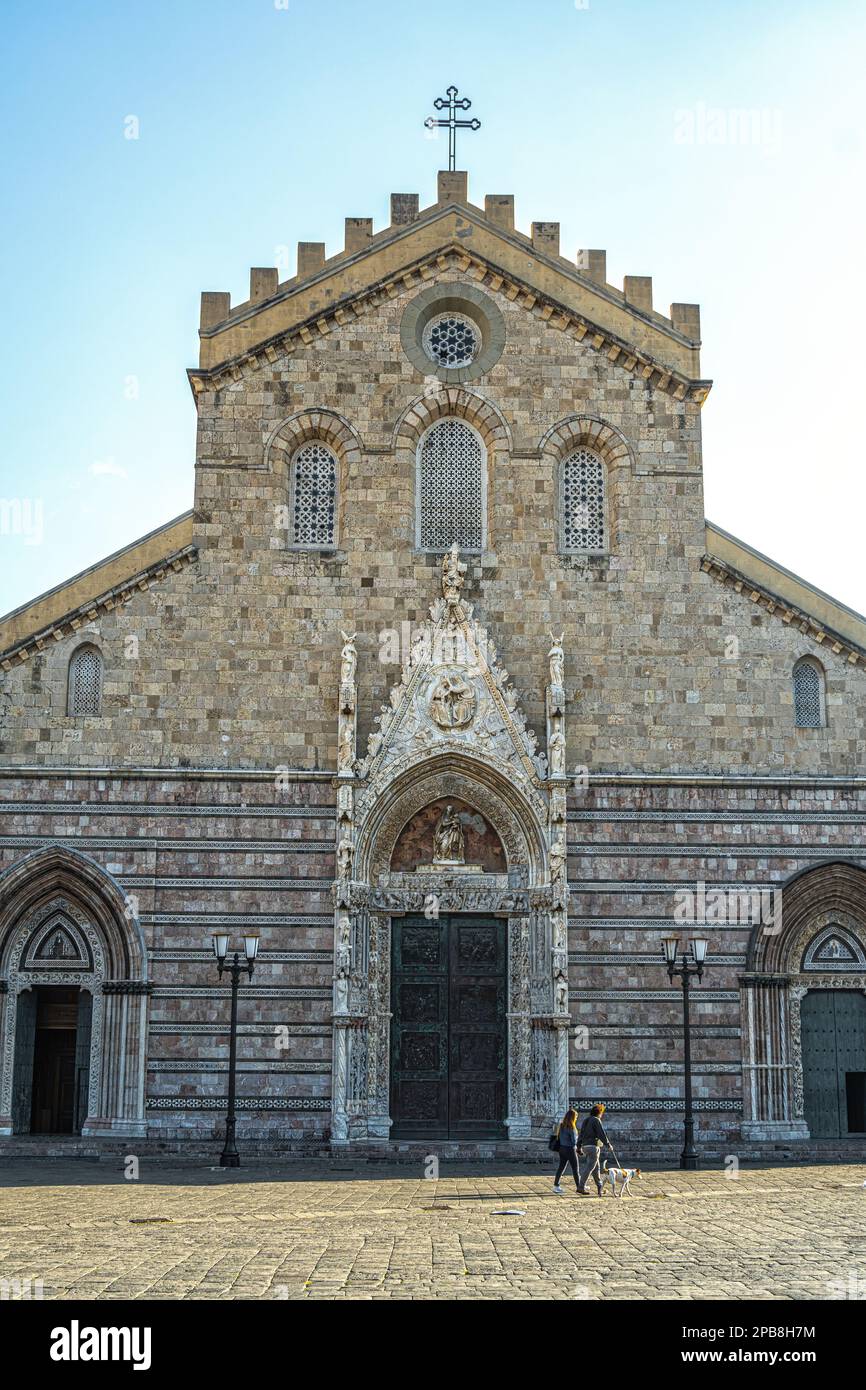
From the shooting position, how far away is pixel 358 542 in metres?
30.8

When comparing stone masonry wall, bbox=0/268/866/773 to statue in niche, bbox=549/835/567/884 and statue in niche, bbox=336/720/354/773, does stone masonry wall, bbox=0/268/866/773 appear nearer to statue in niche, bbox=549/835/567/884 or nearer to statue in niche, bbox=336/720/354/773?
statue in niche, bbox=336/720/354/773

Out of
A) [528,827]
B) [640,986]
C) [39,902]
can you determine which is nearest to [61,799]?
[39,902]

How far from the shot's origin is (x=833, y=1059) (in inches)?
1164

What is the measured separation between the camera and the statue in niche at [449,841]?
30.2m

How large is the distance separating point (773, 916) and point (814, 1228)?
1210 centimetres

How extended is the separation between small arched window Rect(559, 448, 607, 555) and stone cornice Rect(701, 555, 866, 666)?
2.32 meters

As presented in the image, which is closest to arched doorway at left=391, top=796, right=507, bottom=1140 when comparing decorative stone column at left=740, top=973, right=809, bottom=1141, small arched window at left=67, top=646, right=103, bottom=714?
decorative stone column at left=740, top=973, right=809, bottom=1141

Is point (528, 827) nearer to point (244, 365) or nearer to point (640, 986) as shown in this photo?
point (640, 986)

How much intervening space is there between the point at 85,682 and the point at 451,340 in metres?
10.4

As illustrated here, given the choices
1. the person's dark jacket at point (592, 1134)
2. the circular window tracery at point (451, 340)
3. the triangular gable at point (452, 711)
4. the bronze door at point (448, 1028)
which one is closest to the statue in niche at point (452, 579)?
the triangular gable at point (452, 711)

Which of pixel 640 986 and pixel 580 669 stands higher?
pixel 580 669

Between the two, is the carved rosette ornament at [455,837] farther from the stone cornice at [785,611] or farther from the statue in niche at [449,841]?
the stone cornice at [785,611]

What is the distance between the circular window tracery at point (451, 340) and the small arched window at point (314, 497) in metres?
3.08

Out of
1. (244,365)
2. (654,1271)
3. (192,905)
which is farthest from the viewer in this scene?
(244,365)
